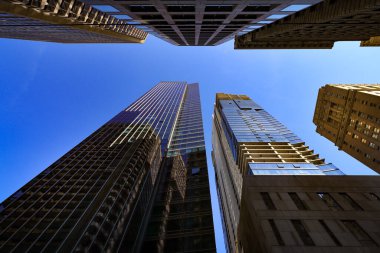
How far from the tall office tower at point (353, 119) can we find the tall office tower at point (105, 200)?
164 ft

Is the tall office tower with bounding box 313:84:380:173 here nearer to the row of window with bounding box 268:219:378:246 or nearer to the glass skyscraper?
the glass skyscraper

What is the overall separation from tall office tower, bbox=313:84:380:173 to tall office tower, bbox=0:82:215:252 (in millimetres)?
50096

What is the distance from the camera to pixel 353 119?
7731 cm

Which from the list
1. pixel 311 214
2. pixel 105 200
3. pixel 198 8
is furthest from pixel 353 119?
pixel 105 200

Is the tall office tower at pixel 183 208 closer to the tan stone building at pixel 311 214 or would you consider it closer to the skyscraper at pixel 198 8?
the tan stone building at pixel 311 214

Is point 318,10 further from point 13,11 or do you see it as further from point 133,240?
point 133,240

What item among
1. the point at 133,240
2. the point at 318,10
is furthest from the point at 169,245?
the point at 318,10

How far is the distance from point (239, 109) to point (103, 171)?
66.1m

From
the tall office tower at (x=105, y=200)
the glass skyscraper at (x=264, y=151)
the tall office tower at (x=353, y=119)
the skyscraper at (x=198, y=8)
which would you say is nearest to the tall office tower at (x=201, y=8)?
the skyscraper at (x=198, y=8)

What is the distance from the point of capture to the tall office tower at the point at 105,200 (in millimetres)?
29062

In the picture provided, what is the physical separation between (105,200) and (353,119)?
3125 inches

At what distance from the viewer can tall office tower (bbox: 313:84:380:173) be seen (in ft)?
221

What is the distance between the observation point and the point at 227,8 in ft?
76.3

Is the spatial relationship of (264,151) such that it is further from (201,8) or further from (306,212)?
(201,8)
